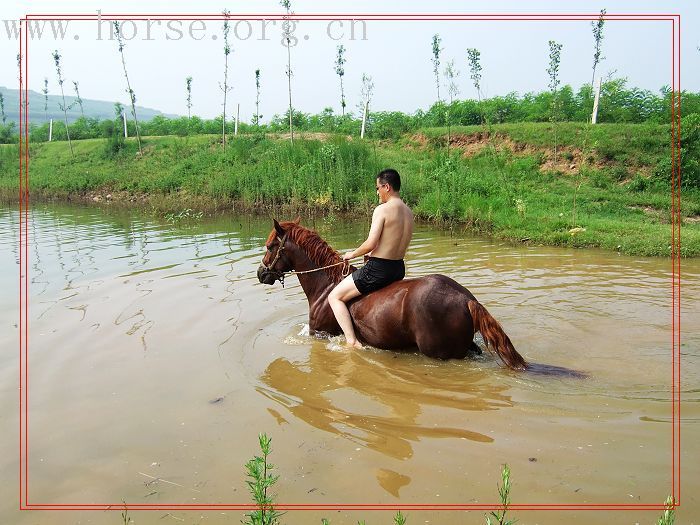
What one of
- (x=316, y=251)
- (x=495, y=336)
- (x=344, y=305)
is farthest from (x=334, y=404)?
(x=316, y=251)

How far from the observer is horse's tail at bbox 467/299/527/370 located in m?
5.55

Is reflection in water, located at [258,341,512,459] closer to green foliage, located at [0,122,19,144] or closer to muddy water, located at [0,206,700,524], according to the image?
muddy water, located at [0,206,700,524]

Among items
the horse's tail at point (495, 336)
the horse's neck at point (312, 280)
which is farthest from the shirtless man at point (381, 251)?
the horse's tail at point (495, 336)

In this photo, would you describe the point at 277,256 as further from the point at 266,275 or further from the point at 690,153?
the point at 690,153

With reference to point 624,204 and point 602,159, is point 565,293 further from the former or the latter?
point 602,159

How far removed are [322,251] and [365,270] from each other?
88cm

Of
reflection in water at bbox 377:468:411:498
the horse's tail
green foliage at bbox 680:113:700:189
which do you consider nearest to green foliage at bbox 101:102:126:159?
green foliage at bbox 680:113:700:189

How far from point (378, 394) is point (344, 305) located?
1.59 meters

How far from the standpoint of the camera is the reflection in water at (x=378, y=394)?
456cm

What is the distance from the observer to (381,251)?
6371mm

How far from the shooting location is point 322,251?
725 centimetres

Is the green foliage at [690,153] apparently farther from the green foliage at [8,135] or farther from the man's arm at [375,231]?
the green foliage at [8,135]

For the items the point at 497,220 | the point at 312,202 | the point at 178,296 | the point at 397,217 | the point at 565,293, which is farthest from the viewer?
the point at 312,202

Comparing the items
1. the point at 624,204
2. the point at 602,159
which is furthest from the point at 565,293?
the point at 602,159
